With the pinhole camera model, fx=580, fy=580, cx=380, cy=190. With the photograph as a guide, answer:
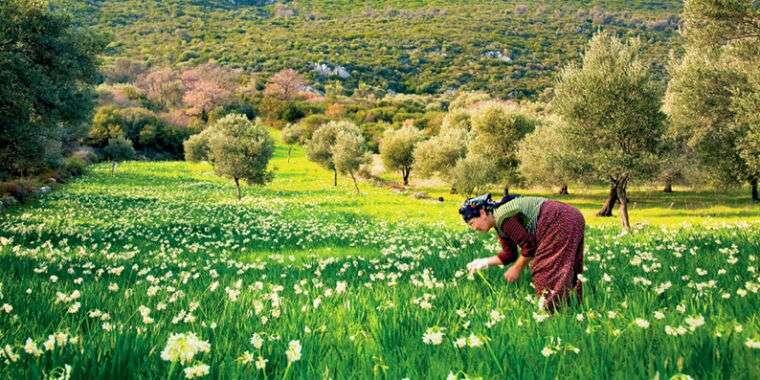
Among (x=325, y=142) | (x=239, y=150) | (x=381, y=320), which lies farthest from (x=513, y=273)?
(x=325, y=142)

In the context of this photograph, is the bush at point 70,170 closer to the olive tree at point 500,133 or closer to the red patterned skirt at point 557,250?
the olive tree at point 500,133

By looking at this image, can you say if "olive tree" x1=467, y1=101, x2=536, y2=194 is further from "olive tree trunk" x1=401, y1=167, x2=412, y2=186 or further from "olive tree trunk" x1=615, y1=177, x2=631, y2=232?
"olive tree trunk" x1=615, y1=177, x2=631, y2=232

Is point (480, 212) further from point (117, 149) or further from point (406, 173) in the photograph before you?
point (117, 149)

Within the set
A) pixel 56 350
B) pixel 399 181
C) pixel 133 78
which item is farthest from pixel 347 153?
pixel 133 78

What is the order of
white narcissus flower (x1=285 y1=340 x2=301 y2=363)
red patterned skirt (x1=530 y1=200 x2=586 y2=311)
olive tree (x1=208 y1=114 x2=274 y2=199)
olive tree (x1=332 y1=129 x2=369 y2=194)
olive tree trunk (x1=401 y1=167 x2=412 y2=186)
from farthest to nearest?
olive tree trunk (x1=401 y1=167 x2=412 y2=186) → olive tree (x1=332 y1=129 x2=369 y2=194) → olive tree (x1=208 y1=114 x2=274 y2=199) → red patterned skirt (x1=530 y1=200 x2=586 y2=311) → white narcissus flower (x1=285 y1=340 x2=301 y2=363)

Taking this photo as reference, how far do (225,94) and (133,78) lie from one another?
35116 mm

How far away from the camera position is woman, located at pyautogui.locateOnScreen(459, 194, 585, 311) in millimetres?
6375

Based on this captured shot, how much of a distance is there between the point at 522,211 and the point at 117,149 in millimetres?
81824

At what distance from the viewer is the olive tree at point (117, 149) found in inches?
3105

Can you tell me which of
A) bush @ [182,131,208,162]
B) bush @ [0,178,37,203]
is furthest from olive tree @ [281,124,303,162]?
bush @ [0,178,37,203]

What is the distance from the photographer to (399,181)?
2995 inches

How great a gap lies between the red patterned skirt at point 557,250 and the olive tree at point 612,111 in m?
27.1

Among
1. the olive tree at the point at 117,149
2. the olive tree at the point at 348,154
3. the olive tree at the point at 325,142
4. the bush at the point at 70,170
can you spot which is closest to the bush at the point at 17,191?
the bush at the point at 70,170

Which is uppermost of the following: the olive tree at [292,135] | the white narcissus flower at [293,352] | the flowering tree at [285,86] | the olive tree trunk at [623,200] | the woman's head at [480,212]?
the white narcissus flower at [293,352]
